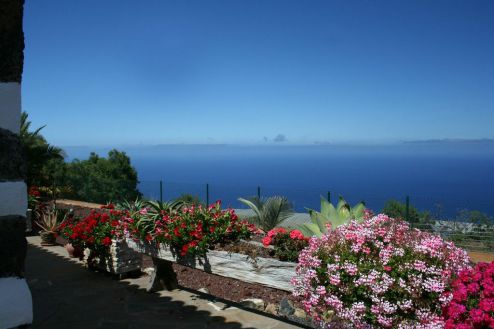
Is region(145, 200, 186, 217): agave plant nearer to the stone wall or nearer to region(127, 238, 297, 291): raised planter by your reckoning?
region(127, 238, 297, 291): raised planter

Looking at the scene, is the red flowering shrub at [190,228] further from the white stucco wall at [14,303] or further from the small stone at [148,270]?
the white stucco wall at [14,303]

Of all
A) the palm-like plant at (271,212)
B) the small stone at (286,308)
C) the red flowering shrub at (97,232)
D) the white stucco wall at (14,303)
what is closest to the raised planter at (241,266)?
the small stone at (286,308)

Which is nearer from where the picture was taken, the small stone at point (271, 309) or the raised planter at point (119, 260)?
the small stone at point (271, 309)

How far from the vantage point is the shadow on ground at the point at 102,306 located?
5223mm

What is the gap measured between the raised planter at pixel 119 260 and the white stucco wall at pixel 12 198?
562cm

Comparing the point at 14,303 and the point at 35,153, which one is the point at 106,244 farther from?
the point at 35,153

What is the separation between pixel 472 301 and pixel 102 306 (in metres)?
5.04

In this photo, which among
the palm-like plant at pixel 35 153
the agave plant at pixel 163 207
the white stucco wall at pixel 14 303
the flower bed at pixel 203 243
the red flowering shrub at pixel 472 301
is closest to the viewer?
the white stucco wall at pixel 14 303

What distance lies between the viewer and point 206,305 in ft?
19.4

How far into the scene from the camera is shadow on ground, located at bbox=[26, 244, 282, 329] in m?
5.22

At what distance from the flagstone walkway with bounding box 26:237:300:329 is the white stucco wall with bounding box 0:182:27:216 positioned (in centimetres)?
392

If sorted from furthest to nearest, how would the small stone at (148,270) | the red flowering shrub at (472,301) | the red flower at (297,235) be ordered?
1. the small stone at (148,270)
2. the red flower at (297,235)
3. the red flowering shrub at (472,301)

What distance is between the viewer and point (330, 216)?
530 cm

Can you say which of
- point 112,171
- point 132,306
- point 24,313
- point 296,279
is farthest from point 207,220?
point 112,171
